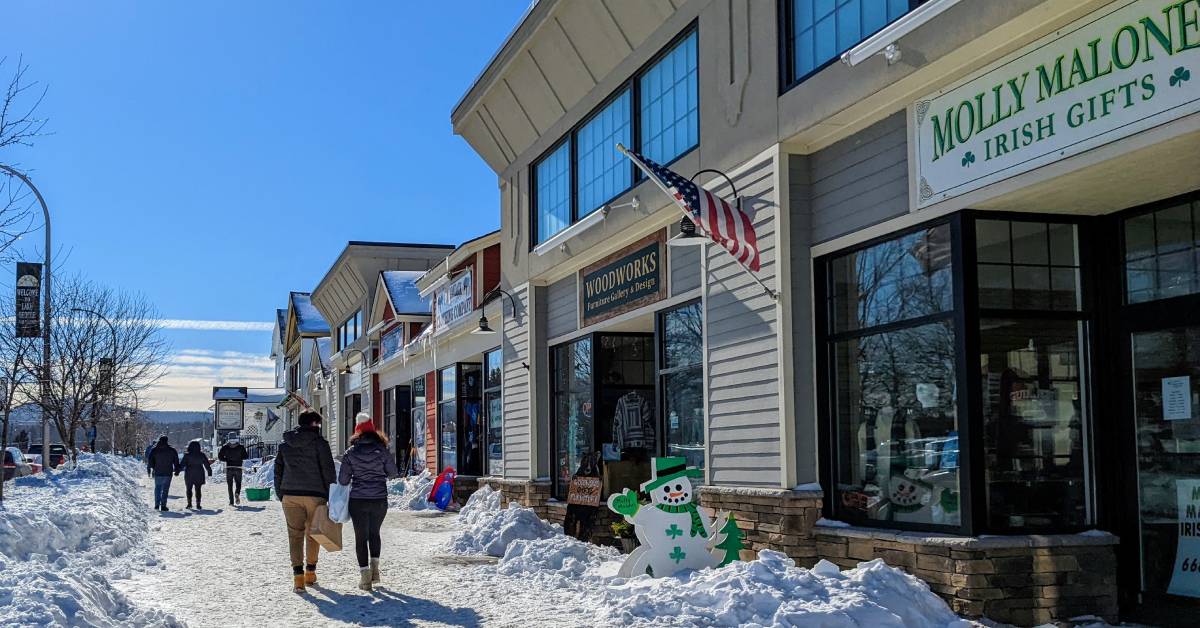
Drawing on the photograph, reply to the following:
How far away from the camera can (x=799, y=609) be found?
799 cm

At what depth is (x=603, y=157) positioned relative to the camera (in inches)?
629

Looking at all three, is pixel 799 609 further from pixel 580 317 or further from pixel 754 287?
pixel 580 317

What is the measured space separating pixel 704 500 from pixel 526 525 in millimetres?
3700

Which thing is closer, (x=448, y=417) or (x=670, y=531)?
(x=670, y=531)

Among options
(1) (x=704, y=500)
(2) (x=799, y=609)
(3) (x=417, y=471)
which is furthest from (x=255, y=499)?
(2) (x=799, y=609)

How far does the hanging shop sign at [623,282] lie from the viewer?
1430cm

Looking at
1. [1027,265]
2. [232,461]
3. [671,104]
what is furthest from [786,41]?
[232,461]

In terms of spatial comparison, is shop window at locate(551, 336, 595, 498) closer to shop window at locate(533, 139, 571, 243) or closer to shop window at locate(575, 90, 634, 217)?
shop window at locate(533, 139, 571, 243)

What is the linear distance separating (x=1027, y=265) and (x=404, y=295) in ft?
79.7

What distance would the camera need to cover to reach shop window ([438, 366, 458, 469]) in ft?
83.6

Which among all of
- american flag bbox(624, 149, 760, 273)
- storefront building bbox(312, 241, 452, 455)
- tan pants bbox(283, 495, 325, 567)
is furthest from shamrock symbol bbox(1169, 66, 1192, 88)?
storefront building bbox(312, 241, 452, 455)

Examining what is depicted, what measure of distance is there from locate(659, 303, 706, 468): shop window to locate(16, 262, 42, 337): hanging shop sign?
12.8 meters

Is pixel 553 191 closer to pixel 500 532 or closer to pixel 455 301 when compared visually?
pixel 500 532

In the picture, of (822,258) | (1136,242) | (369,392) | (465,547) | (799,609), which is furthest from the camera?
(369,392)
